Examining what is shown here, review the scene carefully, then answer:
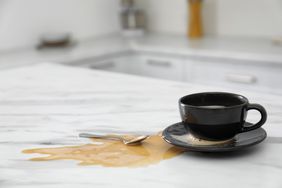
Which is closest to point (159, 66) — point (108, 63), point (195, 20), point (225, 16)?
point (108, 63)

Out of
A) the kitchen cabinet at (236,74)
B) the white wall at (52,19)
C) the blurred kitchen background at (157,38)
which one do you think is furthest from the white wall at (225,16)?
the kitchen cabinet at (236,74)

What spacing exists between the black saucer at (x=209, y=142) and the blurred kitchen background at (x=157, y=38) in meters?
1.64

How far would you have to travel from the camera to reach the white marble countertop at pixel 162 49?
110 inches

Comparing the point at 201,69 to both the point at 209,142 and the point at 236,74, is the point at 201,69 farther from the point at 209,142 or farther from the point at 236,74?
the point at 209,142

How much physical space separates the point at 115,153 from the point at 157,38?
2521mm

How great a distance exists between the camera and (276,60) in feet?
8.64

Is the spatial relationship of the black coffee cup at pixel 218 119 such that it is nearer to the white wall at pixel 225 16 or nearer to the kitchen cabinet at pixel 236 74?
the kitchen cabinet at pixel 236 74

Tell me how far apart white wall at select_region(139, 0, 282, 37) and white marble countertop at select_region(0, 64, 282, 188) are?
1.67 meters

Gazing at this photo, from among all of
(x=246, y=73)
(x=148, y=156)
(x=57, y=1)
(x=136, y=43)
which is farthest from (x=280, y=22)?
(x=148, y=156)

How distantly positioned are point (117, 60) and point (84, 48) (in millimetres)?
230

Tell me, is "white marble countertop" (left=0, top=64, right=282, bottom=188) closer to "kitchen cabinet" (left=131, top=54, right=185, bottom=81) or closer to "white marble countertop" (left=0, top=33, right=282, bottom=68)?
"white marble countertop" (left=0, top=33, right=282, bottom=68)

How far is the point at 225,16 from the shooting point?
3.47m

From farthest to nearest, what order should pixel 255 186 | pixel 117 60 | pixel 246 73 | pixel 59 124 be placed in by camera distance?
pixel 117 60, pixel 246 73, pixel 59 124, pixel 255 186

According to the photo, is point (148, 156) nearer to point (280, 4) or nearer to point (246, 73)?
point (246, 73)
